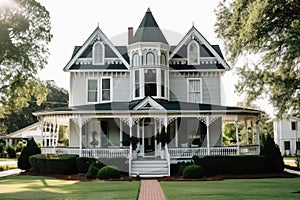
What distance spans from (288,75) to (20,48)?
13179 millimetres

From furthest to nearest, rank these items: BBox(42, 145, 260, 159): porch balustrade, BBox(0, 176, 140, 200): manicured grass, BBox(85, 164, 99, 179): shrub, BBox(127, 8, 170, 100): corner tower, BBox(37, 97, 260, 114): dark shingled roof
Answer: BBox(127, 8, 170, 100): corner tower
BBox(37, 97, 260, 114): dark shingled roof
BBox(42, 145, 260, 159): porch balustrade
BBox(85, 164, 99, 179): shrub
BBox(0, 176, 140, 200): manicured grass

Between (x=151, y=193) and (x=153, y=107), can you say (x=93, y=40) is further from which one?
(x=151, y=193)

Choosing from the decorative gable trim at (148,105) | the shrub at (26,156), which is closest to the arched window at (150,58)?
the decorative gable trim at (148,105)

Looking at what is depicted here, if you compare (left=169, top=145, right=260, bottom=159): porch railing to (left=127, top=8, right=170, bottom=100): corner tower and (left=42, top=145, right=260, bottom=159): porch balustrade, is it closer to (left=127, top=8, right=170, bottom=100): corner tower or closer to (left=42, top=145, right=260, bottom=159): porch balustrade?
→ (left=42, top=145, right=260, bottom=159): porch balustrade

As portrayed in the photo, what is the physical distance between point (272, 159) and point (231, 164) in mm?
2826

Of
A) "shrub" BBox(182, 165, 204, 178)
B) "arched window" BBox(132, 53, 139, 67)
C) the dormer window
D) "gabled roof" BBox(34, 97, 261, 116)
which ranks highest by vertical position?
the dormer window

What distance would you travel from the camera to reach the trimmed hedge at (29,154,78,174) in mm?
24891

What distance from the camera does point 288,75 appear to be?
17.3 meters

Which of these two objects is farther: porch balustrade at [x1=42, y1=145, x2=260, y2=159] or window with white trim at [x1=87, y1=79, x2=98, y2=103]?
window with white trim at [x1=87, y1=79, x2=98, y2=103]

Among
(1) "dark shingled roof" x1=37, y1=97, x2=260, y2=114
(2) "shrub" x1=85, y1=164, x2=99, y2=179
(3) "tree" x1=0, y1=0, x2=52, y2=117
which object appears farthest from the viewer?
(1) "dark shingled roof" x1=37, y1=97, x2=260, y2=114

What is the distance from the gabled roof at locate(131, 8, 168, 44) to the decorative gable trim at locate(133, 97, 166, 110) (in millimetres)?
5148

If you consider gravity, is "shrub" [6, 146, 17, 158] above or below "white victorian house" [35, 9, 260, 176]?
below

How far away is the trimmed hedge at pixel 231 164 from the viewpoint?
→ 80.1 ft

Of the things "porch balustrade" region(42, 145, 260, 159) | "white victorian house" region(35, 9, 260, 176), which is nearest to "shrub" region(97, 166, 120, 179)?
"white victorian house" region(35, 9, 260, 176)
